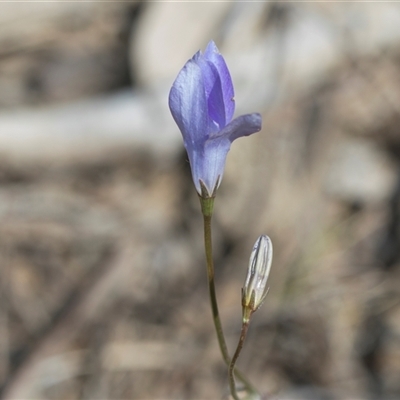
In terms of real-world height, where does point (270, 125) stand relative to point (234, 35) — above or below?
below

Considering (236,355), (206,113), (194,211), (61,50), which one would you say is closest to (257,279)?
(236,355)

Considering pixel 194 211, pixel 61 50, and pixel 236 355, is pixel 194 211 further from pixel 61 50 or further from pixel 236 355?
pixel 236 355

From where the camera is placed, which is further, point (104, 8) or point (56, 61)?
point (104, 8)

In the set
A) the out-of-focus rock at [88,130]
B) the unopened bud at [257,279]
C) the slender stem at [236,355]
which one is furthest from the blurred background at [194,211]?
the unopened bud at [257,279]

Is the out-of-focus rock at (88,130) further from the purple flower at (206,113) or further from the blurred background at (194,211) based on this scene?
the purple flower at (206,113)

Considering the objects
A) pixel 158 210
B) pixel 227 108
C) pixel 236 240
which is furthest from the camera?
pixel 158 210

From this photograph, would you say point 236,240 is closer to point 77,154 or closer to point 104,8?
point 77,154

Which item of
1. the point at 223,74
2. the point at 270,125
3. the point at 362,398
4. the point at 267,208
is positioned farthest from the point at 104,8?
the point at 223,74
